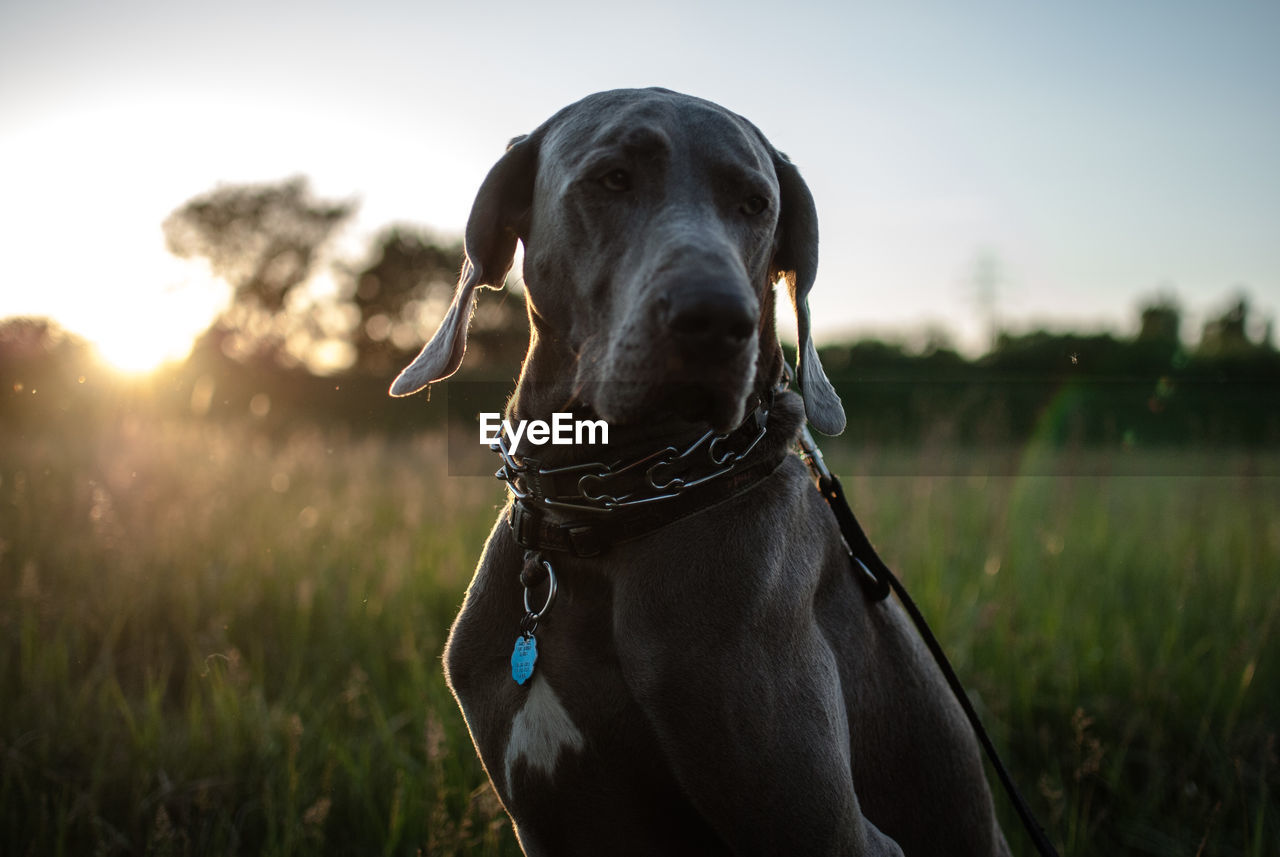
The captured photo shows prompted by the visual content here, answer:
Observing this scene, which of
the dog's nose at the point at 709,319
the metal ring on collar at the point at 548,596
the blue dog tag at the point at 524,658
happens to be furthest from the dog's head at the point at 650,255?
the blue dog tag at the point at 524,658

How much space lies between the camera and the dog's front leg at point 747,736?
61.1 inches

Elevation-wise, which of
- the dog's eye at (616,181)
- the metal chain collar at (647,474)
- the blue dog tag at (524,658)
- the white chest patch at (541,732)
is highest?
the dog's eye at (616,181)

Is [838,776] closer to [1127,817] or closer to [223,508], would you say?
[1127,817]

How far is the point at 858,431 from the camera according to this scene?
836cm

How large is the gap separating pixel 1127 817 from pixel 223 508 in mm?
4642

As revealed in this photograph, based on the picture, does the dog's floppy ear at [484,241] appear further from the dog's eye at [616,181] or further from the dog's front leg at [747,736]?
the dog's front leg at [747,736]

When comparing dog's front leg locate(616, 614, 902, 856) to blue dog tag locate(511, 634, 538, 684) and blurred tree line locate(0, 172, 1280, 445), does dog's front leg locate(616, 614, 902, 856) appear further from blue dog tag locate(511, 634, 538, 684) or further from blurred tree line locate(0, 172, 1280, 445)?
blurred tree line locate(0, 172, 1280, 445)

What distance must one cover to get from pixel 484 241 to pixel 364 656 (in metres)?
2.21

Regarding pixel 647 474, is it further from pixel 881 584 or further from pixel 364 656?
pixel 364 656

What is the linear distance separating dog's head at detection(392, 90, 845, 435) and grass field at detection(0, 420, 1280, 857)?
1307 mm

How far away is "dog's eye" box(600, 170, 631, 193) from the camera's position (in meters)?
1.84

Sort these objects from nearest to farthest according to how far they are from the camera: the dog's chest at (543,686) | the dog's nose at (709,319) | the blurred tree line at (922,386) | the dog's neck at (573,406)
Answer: the dog's nose at (709,319) → the dog's chest at (543,686) → the dog's neck at (573,406) → the blurred tree line at (922,386)

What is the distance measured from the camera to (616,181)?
6.07 ft

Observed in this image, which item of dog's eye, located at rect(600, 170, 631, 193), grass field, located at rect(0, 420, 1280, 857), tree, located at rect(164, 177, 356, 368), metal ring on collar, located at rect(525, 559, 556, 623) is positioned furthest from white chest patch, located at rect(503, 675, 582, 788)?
tree, located at rect(164, 177, 356, 368)
